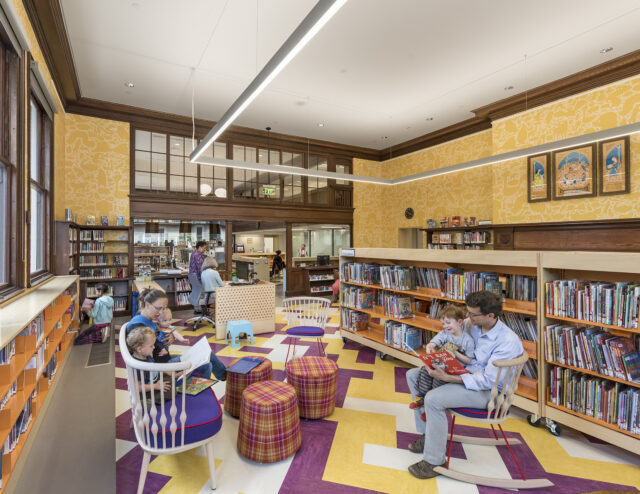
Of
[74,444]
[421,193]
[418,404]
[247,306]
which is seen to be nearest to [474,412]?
[418,404]

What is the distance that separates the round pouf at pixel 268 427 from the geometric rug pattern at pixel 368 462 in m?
0.07

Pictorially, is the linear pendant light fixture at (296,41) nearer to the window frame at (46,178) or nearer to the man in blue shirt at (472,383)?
the man in blue shirt at (472,383)

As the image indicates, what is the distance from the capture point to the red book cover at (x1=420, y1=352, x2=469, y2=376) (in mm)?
2381

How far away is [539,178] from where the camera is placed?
21.5 feet

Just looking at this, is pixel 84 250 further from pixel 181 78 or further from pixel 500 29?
pixel 500 29

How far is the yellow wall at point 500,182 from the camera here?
559cm

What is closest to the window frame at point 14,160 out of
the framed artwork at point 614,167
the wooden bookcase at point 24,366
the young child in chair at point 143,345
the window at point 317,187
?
the wooden bookcase at point 24,366

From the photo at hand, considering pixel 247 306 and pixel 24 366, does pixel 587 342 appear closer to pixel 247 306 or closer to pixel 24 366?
pixel 24 366

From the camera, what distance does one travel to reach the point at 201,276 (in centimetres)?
592

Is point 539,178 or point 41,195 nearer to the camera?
point 41,195

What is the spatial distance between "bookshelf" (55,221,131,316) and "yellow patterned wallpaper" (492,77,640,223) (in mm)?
7854

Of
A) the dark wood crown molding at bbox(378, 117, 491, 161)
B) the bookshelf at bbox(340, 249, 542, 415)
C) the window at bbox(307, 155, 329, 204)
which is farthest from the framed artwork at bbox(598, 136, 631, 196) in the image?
the window at bbox(307, 155, 329, 204)

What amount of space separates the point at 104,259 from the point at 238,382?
5.52m

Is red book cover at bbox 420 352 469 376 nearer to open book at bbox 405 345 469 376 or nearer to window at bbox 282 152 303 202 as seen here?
open book at bbox 405 345 469 376
